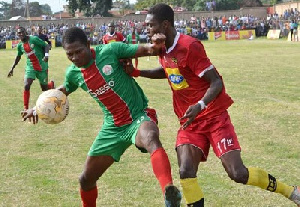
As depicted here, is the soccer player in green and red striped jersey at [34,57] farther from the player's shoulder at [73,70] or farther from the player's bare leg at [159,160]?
the player's bare leg at [159,160]

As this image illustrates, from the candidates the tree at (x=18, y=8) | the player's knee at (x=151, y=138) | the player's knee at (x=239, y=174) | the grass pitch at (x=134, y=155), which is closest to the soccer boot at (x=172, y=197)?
the player's knee at (x=151, y=138)

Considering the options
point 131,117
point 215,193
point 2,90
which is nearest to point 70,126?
point 215,193

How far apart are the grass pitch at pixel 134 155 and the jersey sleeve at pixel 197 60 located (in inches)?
72.0

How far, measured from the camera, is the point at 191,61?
18.1ft

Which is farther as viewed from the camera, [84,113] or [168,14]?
[84,113]

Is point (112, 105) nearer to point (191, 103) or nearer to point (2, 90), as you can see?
point (191, 103)

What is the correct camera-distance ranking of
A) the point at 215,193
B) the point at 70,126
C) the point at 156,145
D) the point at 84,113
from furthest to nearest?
the point at 84,113
the point at 70,126
the point at 215,193
the point at 156,145

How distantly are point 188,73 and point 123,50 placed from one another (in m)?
0.71

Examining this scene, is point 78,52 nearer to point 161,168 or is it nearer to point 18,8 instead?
point 161,168

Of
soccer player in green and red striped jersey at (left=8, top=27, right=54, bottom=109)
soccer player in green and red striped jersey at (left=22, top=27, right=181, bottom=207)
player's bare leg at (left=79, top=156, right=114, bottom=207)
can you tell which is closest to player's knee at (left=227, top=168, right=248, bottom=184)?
soccer player in green and red striped jersey at (left=22, top=27, right=181, bottom=207)

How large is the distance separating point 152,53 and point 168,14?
0.41 metres

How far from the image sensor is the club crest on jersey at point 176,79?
5.66 metres

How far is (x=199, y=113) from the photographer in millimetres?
5422

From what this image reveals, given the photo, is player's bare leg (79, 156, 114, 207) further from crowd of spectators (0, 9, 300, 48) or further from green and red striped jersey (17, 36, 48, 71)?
crowd of spectators (0, 9, 300, 48)
